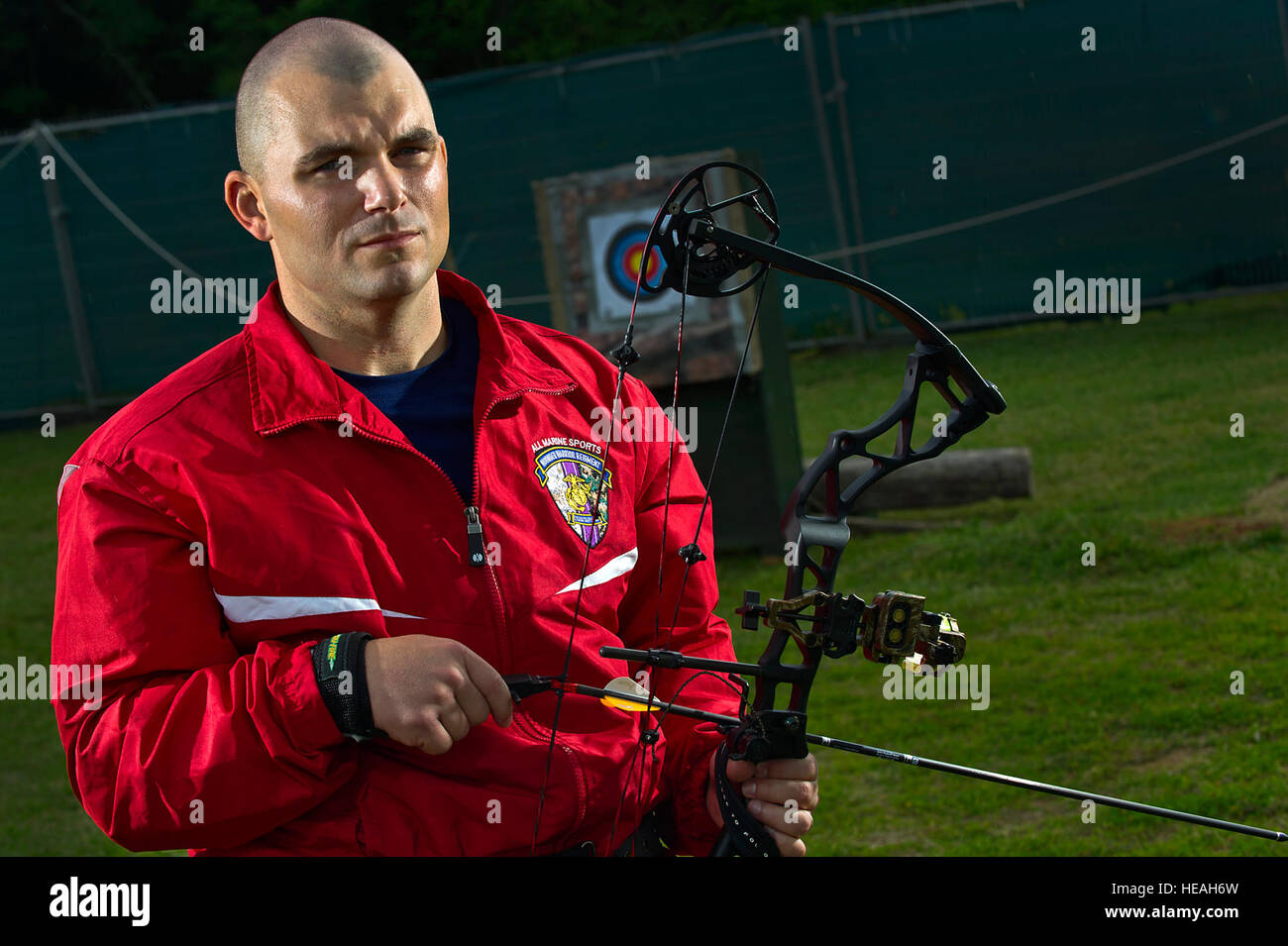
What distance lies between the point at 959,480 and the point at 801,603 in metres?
5.00

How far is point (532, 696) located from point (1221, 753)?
107 inches

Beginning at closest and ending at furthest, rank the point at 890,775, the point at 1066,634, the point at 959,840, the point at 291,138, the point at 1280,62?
the point at 291,138
the point at 959,840
the point at 890,775
the point at 1066,634
the point at 1280,62

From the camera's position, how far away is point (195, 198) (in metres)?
11.8

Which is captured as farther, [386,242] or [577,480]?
[577,480]

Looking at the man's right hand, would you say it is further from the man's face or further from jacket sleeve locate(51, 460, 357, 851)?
the man's face

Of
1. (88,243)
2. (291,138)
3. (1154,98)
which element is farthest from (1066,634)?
(88,243)

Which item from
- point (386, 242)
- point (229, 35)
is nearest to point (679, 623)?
point (386, 242)

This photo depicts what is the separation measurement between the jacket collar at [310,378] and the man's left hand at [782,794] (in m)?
0.54

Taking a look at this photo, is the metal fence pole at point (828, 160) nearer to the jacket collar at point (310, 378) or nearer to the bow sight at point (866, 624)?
the jacket collar at point (310, 378)

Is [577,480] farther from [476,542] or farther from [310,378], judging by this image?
[310,378]

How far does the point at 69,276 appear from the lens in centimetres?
1185

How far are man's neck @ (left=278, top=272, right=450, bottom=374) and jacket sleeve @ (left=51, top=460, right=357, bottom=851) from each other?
309mm

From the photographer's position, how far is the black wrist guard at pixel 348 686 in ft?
4.99

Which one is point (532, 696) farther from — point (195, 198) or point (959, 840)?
point (195, 198)
